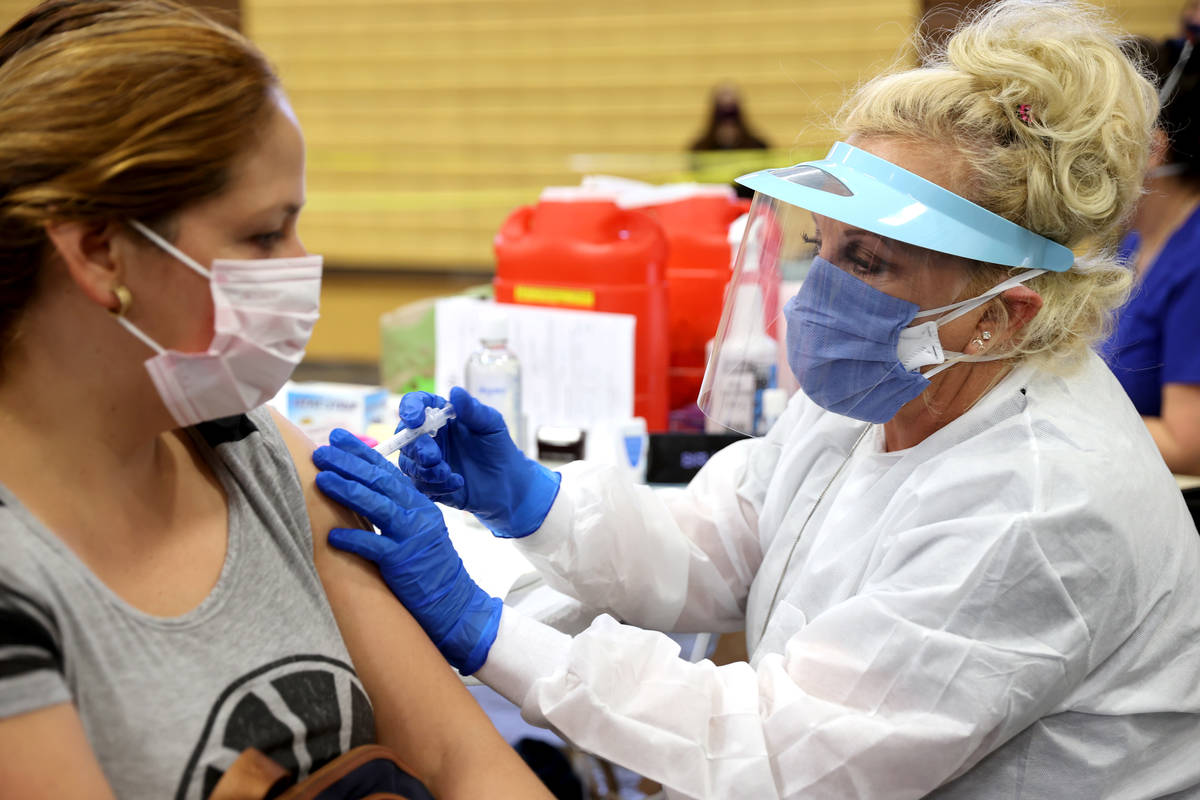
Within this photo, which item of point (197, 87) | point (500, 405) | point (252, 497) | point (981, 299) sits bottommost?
point (500, 405)

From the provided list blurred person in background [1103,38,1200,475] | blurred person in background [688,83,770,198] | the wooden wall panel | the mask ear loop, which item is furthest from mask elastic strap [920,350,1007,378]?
the wooden wall panel

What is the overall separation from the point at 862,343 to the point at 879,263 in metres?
0.11

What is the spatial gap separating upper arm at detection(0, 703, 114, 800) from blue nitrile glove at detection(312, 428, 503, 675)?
1.44 ft

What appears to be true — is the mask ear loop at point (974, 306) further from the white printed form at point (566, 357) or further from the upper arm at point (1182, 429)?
the upper arm at point (1182, 429)

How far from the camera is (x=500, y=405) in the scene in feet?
6.66

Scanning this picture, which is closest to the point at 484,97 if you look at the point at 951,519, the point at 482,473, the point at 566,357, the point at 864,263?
the point at 566,357

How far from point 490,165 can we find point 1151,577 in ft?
16.6

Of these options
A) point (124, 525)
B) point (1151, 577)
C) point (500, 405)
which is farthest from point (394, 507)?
point (1151, 577)

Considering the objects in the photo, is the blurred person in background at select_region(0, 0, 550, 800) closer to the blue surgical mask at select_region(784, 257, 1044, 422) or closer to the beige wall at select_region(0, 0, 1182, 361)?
the blue surgical mask at select_region(784, 257, 1044, 422)

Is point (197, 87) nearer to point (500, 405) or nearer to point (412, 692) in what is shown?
point (412, 692)

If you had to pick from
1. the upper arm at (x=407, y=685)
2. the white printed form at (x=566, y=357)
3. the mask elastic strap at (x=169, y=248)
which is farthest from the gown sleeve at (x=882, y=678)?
the white printed form at (x=566, y=357)

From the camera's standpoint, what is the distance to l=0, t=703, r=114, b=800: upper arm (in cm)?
78

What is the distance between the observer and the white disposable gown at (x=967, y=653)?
1.18 metres

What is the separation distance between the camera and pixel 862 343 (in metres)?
1.37
